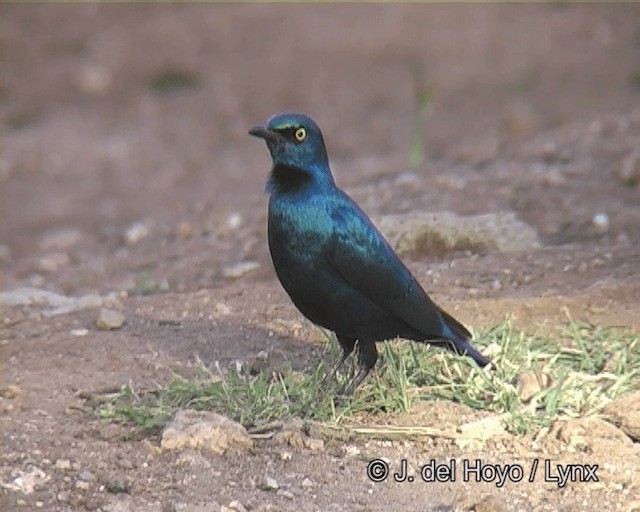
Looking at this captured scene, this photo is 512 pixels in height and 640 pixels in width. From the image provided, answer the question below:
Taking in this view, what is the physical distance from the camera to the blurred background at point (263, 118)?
7.82 m

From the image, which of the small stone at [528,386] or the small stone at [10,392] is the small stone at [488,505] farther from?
the small stone at [10,392]

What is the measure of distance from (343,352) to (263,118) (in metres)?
6.33

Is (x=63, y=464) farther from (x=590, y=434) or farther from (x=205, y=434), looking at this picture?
(x=590, y=434)

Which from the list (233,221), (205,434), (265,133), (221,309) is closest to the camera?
(205,434)

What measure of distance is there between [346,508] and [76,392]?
54.0 inches

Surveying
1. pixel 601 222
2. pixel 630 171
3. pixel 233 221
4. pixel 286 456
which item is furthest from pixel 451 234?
pixel 286 456

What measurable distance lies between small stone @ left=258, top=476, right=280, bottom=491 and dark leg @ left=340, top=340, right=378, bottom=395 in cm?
62

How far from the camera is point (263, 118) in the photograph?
11352mm

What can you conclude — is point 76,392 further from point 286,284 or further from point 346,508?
point 346,508

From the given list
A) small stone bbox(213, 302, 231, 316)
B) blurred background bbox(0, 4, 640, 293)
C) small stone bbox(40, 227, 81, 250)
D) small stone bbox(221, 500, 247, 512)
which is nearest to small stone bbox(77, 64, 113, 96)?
blurred background bbox(0, 4, 640, 293)

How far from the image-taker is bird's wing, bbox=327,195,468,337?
494 centimetres

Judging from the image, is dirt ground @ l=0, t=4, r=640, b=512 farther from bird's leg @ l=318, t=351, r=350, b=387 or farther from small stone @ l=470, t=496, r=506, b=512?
bird's leg @ l=318, t=351, r=350, b=387

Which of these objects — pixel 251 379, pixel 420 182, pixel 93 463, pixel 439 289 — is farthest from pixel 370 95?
pixel 93 463

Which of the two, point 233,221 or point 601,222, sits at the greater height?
point 601,222
